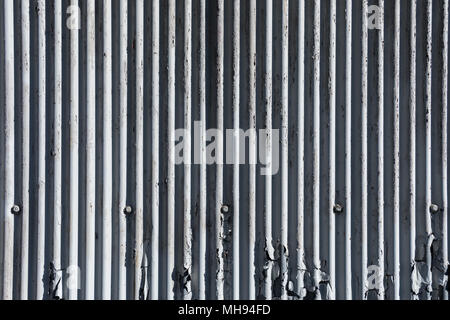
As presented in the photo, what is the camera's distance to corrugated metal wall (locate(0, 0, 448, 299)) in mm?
2637

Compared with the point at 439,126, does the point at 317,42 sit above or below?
above

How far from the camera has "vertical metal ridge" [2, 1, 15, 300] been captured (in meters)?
2.62

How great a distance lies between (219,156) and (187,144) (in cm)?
17

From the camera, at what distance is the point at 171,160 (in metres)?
2.66

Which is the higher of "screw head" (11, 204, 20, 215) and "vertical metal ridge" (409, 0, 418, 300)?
"vertical metal ridge" (409, 0, 418, 300)

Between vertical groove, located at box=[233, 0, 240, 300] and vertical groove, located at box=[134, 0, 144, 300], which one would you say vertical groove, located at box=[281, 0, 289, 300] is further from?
vertical groove, located at box=[134, 0, 144, 300]

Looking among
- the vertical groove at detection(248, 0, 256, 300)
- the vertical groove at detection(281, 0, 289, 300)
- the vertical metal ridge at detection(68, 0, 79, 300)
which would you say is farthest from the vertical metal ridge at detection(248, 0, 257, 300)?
the vertical metal ridge at detection(68, 0, 79, 300)

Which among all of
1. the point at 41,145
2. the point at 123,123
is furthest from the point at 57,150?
the point at 123,123

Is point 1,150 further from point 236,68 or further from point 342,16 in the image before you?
point 342,16

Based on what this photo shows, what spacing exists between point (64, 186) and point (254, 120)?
983mm

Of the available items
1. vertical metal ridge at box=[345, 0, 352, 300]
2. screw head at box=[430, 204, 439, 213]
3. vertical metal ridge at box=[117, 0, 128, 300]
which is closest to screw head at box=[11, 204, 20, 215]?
vertical metal ridge at box=[117, 0, 128, 300]

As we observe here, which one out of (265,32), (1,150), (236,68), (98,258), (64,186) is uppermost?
(265,32)

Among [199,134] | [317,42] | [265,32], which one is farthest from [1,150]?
[317,42]
